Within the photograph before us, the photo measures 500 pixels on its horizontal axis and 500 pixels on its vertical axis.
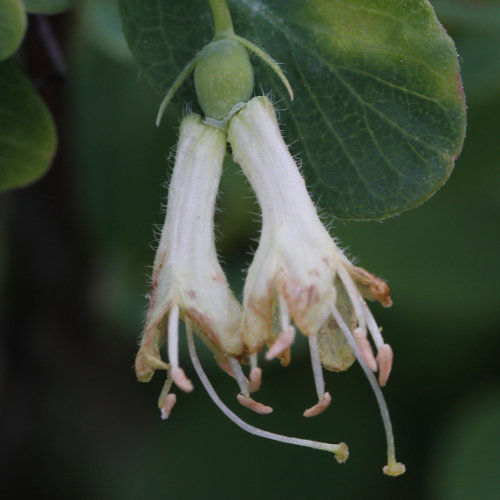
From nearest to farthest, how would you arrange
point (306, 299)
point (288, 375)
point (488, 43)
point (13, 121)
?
1. point (306, 299)
2. point (13, 121)
3. point (488, 43)
4. point (288, 375)

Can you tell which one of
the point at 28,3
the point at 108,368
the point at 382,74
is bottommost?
the point at 108,368

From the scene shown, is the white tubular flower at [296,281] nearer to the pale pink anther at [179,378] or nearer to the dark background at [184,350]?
the pale pink anther at [179,378]

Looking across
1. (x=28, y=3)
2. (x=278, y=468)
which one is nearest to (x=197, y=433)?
(x=278, y=468)

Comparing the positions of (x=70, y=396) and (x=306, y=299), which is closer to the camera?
(x=306, y=299)

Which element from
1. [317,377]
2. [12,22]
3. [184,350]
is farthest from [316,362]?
[184,350]

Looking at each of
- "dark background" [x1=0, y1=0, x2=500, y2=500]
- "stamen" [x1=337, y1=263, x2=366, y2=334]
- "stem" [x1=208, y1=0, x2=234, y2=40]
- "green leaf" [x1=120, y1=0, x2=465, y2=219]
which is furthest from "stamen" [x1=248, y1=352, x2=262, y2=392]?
"dark background" [x1=0, y1=0, x2=500, y2=500]

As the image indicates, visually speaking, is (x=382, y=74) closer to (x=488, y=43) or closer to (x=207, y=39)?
(x=207, y=39)

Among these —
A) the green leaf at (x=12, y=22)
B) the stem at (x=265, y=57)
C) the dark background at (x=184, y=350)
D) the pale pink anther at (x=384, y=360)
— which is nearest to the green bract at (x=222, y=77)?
the stem at (x=265, y=57)
